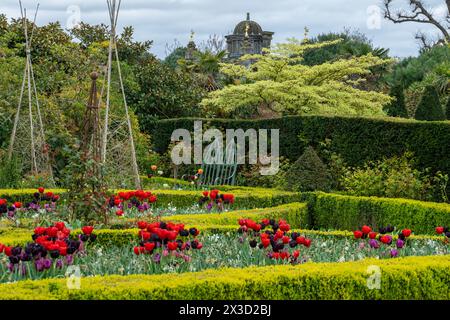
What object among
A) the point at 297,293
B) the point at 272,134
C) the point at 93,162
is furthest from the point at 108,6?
the point at 297,293

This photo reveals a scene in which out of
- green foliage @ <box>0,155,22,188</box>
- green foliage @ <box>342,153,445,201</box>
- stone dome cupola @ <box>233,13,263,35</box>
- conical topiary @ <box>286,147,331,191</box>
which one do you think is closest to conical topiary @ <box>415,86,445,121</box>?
green foliage @ <box>342,153,445,201</box>

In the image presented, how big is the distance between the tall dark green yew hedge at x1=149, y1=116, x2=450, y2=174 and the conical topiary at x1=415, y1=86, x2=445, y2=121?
4.04m

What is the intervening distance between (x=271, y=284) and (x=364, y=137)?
9.20 m

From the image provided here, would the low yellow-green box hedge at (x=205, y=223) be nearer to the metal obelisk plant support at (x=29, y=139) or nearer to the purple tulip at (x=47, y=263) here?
the purple tulip at (x=47, y=263)

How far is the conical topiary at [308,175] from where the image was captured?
515 inches

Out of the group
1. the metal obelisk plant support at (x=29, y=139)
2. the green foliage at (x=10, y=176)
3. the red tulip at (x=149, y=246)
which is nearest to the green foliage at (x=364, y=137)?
the metal obelisk plant support at (x=29, y=139)

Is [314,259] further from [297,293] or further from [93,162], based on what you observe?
[93,162]

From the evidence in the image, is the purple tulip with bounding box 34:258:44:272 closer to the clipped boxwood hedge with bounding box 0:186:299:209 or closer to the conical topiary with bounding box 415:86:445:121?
the clipped boxwood hedge with bounding box 0:186:299:209

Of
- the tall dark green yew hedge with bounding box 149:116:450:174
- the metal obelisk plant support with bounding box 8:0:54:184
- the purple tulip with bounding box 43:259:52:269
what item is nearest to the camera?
the purple tulip with bounding box 43:259:52:269

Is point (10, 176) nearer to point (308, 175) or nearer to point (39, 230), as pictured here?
point (308, 175)

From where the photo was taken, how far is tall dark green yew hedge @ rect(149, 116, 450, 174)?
12.7m
